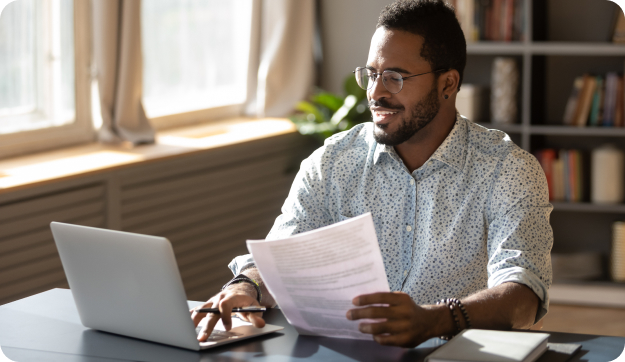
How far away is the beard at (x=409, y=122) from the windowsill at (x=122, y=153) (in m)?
1.31

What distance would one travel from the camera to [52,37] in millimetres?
3057

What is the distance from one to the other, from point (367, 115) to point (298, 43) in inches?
25.9

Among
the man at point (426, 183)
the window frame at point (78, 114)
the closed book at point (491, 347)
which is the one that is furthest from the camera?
the window frame at point (78, 114)

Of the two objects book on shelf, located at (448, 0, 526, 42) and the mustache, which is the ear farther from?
book on shelf, located at (448, 0, 526, 42)

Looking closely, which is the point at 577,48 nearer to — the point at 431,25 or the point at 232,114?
the point at 232,114

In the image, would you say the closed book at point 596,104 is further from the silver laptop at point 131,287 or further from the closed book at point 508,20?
the silver laptop at point 131,287

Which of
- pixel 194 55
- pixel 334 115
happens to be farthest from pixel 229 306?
pixel 194 55

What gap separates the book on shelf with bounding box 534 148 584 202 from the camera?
3.74m

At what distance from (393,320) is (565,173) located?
271 cm

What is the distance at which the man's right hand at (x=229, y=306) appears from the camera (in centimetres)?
139

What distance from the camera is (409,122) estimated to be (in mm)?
1777

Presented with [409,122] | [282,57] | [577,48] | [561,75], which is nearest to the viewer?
[409,122]

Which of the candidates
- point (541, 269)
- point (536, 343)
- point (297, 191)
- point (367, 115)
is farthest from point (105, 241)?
point (367, 115)

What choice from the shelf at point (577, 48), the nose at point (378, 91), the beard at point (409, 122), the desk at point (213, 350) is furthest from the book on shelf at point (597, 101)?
the desk at point (213, 350)
